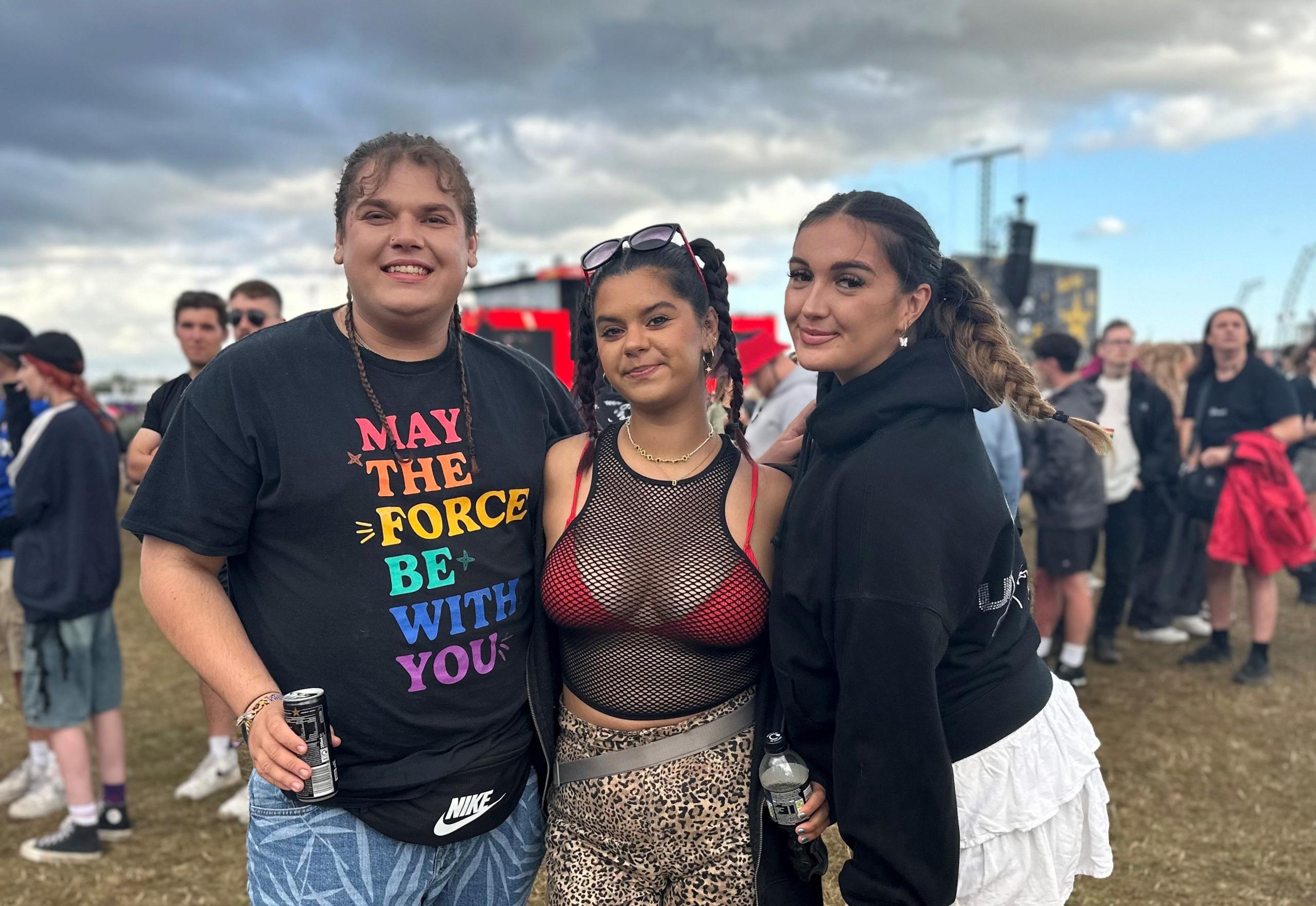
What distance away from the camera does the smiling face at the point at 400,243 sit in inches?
79.6

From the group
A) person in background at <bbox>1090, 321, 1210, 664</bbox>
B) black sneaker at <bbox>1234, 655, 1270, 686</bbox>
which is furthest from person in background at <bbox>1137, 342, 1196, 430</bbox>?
black sneaker at <bbox>1234, 655, 1270, 686</bbox>

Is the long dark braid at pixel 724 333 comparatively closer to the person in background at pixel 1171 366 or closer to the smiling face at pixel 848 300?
the smiling face at pixel 848 300

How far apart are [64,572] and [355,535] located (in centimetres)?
318

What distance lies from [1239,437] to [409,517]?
6210mm

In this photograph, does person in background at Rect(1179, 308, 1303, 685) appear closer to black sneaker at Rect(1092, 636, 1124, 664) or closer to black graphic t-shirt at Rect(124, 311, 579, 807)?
black sneaker at Rect(1092, 636, 1124, 664)

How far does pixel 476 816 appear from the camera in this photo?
2084 millimetres

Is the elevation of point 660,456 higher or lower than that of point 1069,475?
higher

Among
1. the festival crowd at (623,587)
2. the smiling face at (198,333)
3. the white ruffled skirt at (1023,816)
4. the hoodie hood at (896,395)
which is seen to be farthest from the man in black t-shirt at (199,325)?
the white ruffled skirt at (1023,816)

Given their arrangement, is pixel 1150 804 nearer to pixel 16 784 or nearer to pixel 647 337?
pixel 647 337

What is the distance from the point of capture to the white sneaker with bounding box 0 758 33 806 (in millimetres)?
5027

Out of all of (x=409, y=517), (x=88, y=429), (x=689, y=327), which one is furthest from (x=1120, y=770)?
(x=88, y=429)

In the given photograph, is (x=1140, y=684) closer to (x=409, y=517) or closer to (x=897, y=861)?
(x=897, y=861)

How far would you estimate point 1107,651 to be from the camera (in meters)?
6.99

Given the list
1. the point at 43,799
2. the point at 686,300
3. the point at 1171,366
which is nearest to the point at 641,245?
the point at 686,300
